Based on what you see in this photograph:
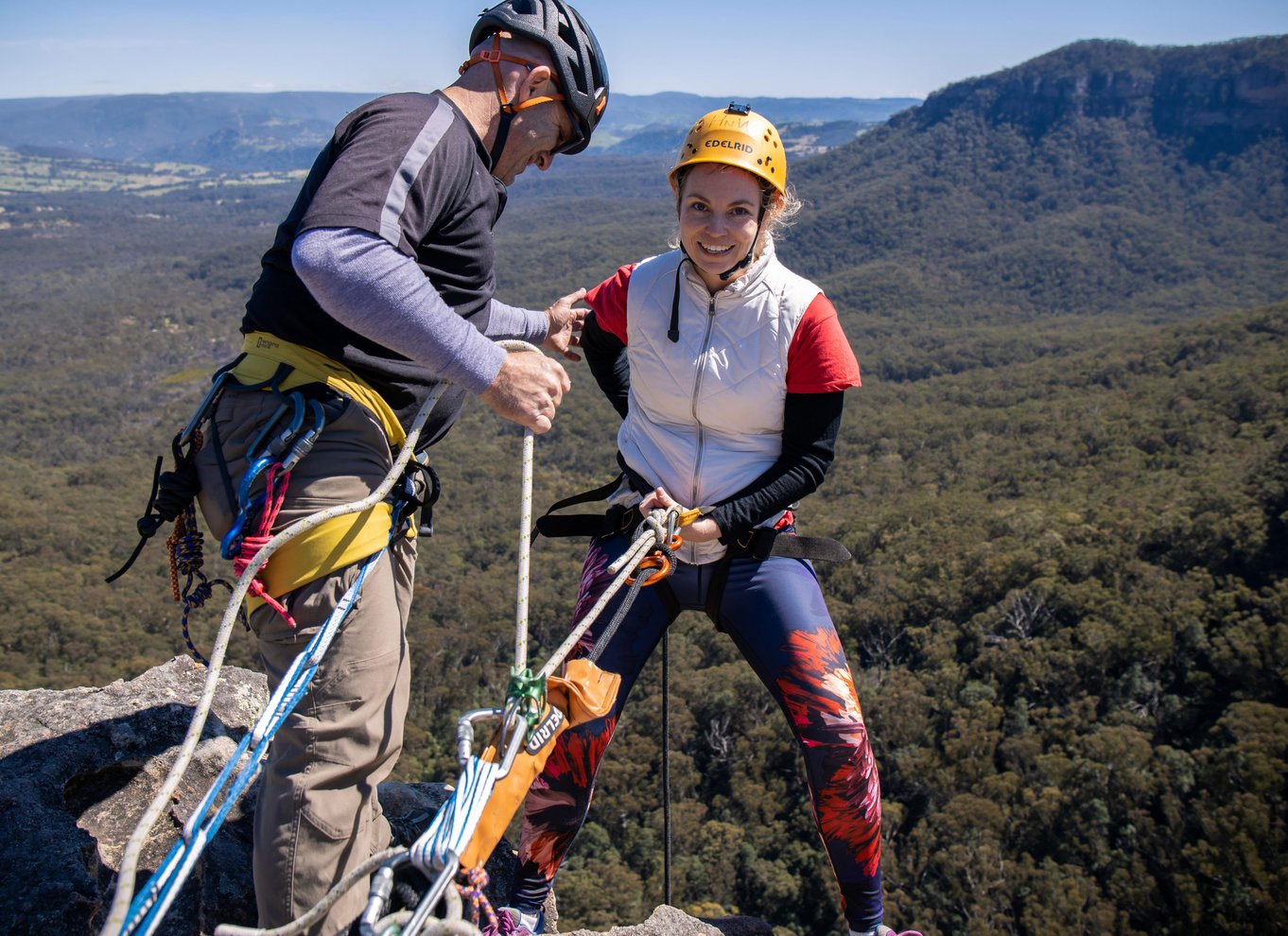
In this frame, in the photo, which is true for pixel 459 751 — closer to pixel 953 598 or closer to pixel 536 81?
pixel 536 81

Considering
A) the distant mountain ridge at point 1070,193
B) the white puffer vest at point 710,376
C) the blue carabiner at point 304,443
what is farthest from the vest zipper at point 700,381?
the distant mountain ridge at point 1070,193

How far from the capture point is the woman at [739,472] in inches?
98.0

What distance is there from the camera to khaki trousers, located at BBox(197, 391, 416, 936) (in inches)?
74.3

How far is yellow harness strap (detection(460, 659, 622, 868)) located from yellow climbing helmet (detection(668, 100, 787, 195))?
1.47 meters

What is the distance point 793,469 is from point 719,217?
769 mm

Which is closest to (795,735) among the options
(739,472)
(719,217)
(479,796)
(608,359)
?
(739,472)

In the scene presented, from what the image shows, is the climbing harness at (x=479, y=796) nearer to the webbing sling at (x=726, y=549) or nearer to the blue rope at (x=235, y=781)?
the blue rope at (x=235, y=781)

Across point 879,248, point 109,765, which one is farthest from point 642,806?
point 879,248

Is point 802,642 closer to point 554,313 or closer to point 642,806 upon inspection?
point 554,313

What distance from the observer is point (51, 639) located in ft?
106

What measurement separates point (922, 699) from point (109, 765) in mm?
25042

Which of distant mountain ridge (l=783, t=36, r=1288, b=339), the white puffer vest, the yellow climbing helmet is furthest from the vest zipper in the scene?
distant mountain ridge (l=783, t=36, r=1288, b=339)

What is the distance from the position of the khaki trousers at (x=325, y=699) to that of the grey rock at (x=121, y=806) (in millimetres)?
747

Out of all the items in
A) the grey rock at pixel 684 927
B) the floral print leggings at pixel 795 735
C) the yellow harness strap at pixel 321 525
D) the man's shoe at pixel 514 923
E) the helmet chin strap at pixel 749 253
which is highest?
the helmet chin strap at pixel 749 253
